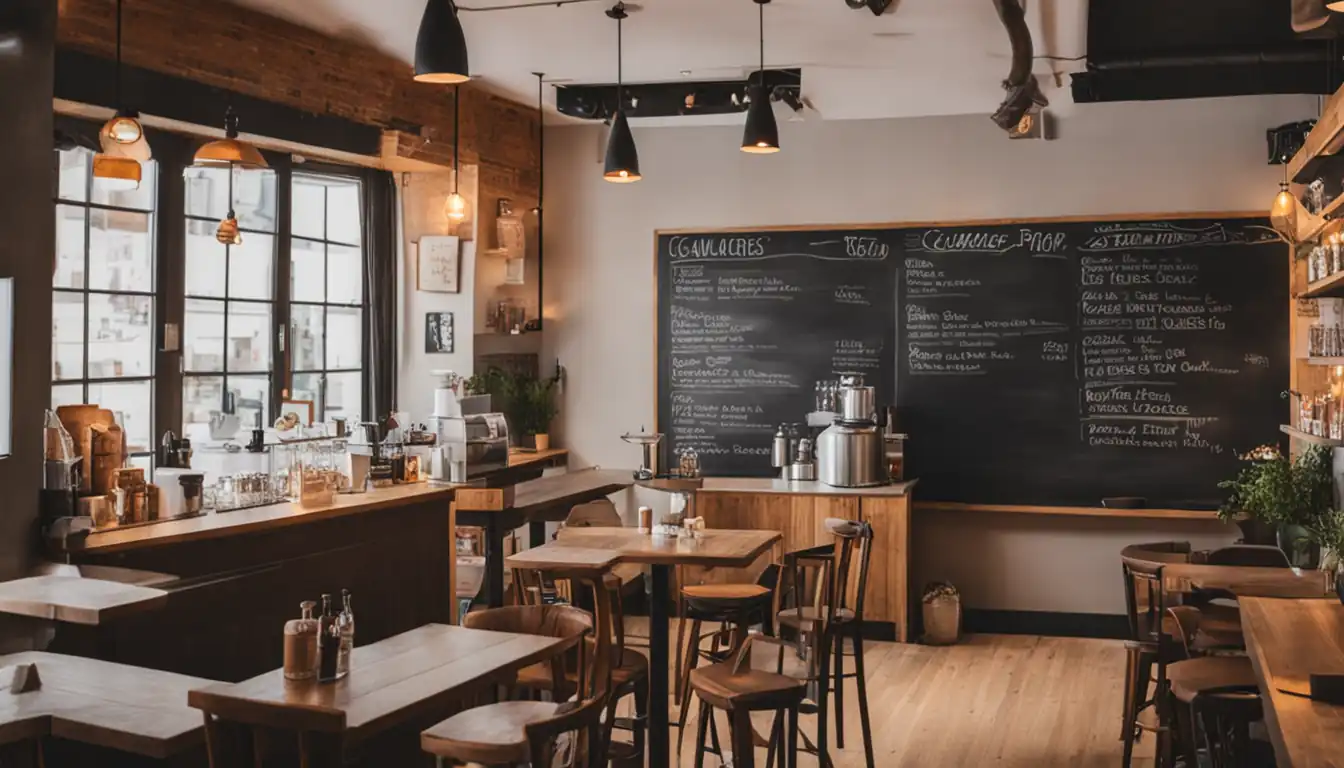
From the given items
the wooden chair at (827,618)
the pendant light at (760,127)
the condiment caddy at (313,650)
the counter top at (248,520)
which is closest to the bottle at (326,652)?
the condiment caddy at (313,650)

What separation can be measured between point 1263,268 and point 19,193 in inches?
253

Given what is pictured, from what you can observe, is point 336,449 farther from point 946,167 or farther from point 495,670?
point 946,167

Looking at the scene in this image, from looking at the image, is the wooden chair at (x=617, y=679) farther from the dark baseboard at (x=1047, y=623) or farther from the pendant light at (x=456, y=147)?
the dark baseboard at (x=1047, y=623)

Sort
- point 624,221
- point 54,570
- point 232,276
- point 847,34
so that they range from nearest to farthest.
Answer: point 54,570 → point 847,34 → point 232,276 → point 624,221

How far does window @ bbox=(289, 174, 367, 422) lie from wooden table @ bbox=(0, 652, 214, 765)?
3762mm

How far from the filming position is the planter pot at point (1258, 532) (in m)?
6.62

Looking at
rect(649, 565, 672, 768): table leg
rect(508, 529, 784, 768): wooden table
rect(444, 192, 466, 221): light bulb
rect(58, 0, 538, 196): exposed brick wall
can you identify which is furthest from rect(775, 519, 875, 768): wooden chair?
rect(58, 0, 538, 196): exposed brick wall

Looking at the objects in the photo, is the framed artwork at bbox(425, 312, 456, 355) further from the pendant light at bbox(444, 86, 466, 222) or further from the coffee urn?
the coffee urn

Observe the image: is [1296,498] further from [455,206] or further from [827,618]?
[455,206]

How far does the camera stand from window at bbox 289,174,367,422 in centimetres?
717

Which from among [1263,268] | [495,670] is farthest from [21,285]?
[1263,268]

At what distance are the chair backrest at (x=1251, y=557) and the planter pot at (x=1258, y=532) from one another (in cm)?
115

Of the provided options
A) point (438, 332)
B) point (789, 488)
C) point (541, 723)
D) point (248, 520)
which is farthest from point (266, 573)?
point (789, 488)

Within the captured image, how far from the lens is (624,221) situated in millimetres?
8508
